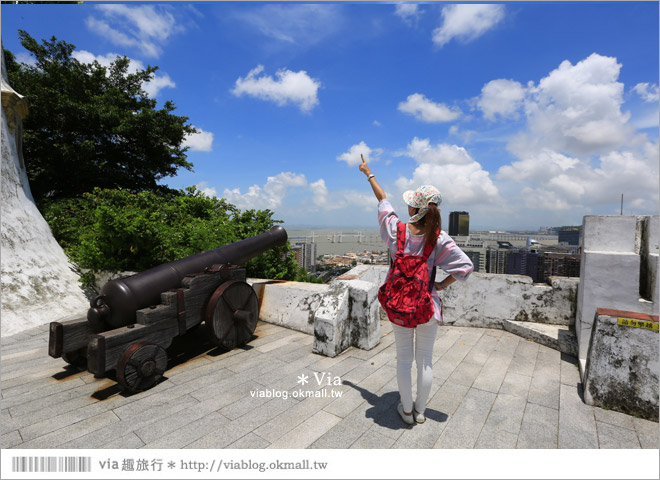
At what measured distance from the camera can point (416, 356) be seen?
95.8 inches

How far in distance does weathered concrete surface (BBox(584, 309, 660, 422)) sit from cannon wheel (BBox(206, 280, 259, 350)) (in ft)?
11.7

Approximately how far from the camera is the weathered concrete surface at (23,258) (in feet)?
18.1

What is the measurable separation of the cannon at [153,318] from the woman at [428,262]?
2.35m

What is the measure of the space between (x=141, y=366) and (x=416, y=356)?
2.51m

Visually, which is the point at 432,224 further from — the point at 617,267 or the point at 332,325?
the point at 617,267

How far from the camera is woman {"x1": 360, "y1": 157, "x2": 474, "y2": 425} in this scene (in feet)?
7.42

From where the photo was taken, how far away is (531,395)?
9.60ft

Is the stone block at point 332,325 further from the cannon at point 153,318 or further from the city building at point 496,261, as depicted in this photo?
the city building at point 496,261

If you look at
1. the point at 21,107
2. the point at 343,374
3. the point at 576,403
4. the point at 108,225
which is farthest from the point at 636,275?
the point at 21,107

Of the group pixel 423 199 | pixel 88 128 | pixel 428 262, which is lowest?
pixel 428 262


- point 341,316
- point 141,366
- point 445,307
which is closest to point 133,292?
point 141,366

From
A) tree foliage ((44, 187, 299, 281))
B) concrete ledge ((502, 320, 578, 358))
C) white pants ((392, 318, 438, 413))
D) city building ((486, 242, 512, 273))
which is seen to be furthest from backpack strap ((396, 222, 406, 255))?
tree foliage ((44, 187, 299, 281))

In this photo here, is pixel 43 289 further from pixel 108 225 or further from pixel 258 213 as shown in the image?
pixel 258 213

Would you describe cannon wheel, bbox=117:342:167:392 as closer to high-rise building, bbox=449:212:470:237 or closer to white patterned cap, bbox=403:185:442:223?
white patterned cap, bbox=403:185:442:223
